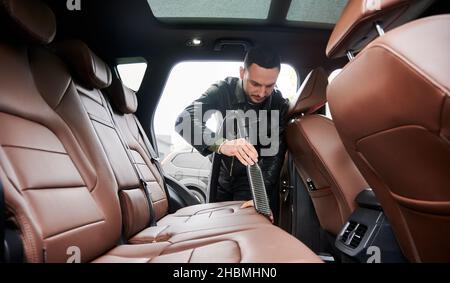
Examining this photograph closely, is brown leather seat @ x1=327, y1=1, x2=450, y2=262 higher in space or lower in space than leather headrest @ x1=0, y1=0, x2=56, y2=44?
lower

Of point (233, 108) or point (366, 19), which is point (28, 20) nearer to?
point (366, 19)

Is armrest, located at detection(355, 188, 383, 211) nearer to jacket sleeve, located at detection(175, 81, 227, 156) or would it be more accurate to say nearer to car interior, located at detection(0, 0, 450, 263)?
car interior, located at detection(0, 0, 450, 263)

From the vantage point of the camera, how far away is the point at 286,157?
5.86 feet

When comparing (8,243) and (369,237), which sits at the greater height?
(8,243)

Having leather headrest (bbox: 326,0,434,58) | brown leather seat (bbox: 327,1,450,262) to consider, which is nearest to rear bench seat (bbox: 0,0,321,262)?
brown leather seat (bbox: 327,1,450,262)

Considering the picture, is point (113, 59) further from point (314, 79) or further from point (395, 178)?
point (395, 178)

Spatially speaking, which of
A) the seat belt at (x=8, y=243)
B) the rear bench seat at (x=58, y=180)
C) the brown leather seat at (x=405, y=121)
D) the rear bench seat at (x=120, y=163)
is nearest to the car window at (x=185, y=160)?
the rear bench seat at (x=120, y=163)

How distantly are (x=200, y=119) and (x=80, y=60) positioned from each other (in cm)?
70

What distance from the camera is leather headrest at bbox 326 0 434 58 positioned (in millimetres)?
668

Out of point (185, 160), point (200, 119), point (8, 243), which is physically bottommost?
point (185, 160)

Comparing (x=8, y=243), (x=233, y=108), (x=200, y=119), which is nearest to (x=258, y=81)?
(x=233, y=108)

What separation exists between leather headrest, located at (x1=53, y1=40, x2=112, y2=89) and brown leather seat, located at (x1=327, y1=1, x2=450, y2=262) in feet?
2.97

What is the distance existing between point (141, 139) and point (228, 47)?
0.78 metres
